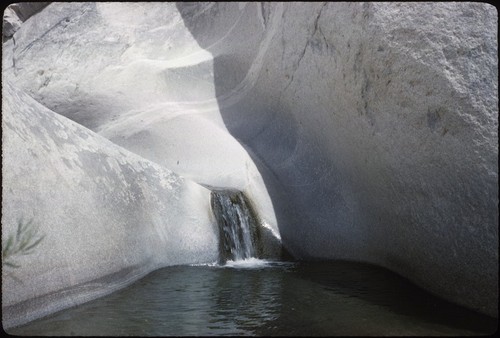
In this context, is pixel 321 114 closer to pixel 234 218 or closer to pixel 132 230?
pixel 234 218

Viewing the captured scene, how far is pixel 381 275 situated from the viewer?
480 centimetres

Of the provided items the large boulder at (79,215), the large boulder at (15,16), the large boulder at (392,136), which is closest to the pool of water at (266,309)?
the large boulder at (79,215)

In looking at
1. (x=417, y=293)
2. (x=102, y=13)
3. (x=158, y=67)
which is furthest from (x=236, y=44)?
(x=417, y=293)

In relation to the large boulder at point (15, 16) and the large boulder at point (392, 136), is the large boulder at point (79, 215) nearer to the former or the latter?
the large boulder at point (392, 136)

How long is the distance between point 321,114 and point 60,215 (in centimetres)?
316

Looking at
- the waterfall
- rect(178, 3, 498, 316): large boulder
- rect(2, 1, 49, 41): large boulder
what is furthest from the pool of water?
rect(2, 1, 49, 41): large boulder

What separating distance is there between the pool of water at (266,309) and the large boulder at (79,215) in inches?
7.2

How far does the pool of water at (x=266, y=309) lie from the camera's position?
2984 mm

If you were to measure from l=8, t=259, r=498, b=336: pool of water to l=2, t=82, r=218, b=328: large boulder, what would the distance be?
0.60ft

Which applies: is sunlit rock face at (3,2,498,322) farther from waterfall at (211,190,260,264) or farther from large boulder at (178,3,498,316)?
waterfall at (211,190,260,264)

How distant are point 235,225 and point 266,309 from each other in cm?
244

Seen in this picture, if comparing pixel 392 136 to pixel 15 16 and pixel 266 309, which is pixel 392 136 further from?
pixel 15 16

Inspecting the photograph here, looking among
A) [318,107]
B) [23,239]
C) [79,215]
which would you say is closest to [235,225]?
[318,107]

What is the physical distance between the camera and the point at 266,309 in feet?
11.5
